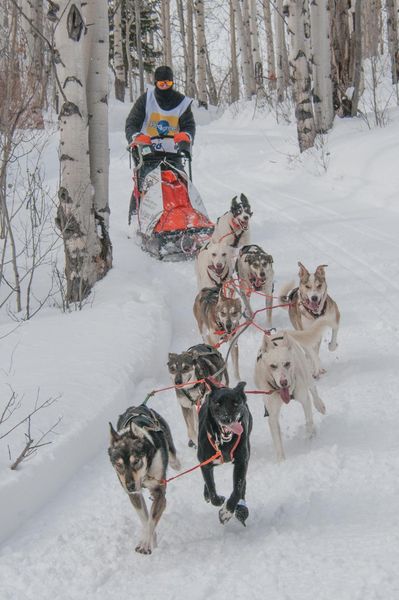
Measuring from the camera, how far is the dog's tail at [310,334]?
4148mm

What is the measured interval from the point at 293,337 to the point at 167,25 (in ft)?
71.7

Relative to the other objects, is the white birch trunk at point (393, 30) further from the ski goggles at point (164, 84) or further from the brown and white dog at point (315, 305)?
the brown and white dog at point (315, 305)

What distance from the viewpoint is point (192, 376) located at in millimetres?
3812

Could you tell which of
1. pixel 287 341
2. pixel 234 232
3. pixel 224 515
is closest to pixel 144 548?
pixel 224 515

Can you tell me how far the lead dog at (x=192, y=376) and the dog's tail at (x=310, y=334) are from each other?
52 cm

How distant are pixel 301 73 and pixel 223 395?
9.06 metres

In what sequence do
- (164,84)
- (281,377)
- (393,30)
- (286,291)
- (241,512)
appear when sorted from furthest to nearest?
(393,30)
(164,84)
(286,291)
(281,377)
(241,512)

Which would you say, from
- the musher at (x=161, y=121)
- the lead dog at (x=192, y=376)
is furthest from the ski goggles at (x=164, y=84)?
the lead dog at (x=192, y=376)

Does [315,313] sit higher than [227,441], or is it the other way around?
[315,313]

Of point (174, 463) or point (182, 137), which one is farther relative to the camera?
point (182, 137)

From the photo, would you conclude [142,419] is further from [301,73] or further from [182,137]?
[301,73]

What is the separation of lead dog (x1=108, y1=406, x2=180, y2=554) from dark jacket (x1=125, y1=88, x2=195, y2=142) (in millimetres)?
5418

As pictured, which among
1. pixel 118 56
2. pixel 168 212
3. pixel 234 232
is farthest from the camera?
pixel 118 56

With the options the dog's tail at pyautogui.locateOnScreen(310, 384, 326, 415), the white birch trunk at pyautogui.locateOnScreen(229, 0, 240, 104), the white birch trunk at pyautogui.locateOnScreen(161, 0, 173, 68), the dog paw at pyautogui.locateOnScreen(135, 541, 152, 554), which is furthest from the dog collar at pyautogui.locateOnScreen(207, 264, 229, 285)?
the white birch trunk at pyautogui.locateOnScreen(229, 0, 240, 104)
